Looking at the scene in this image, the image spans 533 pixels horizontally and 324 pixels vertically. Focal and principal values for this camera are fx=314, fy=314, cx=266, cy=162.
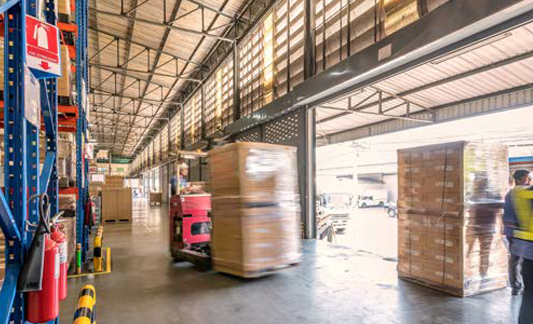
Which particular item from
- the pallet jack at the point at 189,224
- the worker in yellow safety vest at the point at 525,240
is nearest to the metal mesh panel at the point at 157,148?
the pallet jack at the point at 189,224

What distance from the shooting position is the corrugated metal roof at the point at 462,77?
5.52m

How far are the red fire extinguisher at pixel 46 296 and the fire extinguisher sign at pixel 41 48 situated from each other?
3.98 ft

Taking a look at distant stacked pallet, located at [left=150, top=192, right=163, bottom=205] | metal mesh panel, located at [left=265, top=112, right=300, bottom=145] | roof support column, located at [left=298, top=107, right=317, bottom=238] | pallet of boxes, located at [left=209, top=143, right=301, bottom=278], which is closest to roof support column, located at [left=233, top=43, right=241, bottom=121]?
metal mesh panel, located at [left=265, top=112, right=300, bottom=145]

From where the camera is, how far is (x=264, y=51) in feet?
29.9

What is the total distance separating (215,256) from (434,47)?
4.22 meters

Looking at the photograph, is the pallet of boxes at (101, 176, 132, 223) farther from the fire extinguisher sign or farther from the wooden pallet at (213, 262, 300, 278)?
the fire extinguisher sign

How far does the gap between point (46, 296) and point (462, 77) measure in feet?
26.7

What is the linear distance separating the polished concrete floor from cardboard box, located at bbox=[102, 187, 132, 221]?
7.80m

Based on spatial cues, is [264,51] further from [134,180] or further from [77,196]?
[134,180]

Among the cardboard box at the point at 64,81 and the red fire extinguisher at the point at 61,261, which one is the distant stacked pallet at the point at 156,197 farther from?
the red fire extinguisher at the point at 61,261

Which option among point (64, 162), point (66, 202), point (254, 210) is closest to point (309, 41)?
point (254, 210)

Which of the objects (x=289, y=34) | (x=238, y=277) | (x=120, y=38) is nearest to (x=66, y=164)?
(x=238, y=277)

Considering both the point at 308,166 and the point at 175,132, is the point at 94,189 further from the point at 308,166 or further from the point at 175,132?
the point at 308,166

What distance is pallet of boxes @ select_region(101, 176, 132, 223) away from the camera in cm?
1249
